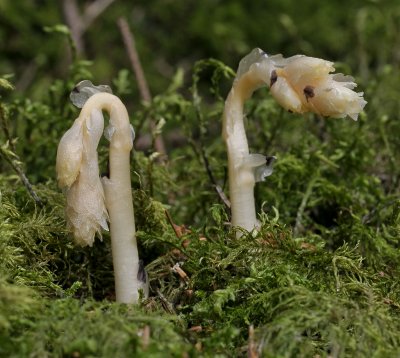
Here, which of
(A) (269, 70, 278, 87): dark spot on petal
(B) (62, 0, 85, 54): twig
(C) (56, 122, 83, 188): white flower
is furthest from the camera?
(B) (62, 0, 85, 54): twig

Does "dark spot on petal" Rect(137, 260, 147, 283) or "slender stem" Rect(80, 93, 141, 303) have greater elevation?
"slender stem" Rect(80, 93, 141, 303)

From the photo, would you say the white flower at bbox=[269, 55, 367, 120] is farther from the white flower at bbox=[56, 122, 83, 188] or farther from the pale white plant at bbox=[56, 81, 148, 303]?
the white flower at bbox=[56, 122, 83, 188]

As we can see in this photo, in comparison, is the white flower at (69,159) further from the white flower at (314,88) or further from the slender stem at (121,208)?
the white flower at (314,88)

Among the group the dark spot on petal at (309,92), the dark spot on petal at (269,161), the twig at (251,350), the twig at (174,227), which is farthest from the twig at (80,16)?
the twig at (251,350)

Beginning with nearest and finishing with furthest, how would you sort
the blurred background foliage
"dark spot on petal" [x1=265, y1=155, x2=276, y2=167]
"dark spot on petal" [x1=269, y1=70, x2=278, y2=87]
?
1. the blurred background foliage
2. "dark spot on petal" [x1=269, y1=70, x2=278, y2=87]
3. "dark spot on petal" [x1=265, y1=155, x2=276, y2=167]

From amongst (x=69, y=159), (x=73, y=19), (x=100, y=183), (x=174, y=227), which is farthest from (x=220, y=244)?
(x=73, y=19)

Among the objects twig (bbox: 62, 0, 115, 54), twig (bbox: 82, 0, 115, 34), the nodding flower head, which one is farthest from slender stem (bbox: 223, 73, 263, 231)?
twig (bbox: 82, 0, 115, 34)

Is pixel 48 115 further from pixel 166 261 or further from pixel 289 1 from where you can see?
pixel 289 1

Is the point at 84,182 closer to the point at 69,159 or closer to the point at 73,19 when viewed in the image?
the point at 69,159
